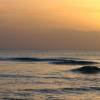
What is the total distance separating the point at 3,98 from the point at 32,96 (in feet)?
6.00

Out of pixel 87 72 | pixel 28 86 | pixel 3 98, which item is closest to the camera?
pixel 3 98

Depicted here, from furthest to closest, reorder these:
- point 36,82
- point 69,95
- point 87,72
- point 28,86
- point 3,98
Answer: point 87,72 → point 36,82 → point 28,86 → point 69,95 → point 3,98

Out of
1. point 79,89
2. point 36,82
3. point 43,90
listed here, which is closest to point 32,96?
point 43,90

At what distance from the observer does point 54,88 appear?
25.9 m

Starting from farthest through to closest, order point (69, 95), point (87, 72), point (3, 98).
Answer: point (87, 72) → point (69, 95) → point (3, 98)

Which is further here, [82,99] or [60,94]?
[60,94]

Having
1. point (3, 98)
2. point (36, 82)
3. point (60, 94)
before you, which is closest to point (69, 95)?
point (60, 94)

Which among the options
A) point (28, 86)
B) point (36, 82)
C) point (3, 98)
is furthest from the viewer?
point (36, 82)

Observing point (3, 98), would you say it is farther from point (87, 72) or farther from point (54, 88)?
point (87, 72)

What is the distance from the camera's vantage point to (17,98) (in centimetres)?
2152

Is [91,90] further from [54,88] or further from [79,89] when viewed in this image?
[54,88]

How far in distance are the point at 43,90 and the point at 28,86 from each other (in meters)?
2.25

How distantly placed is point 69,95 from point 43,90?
2.45m

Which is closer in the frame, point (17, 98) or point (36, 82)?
point (17, 98)
